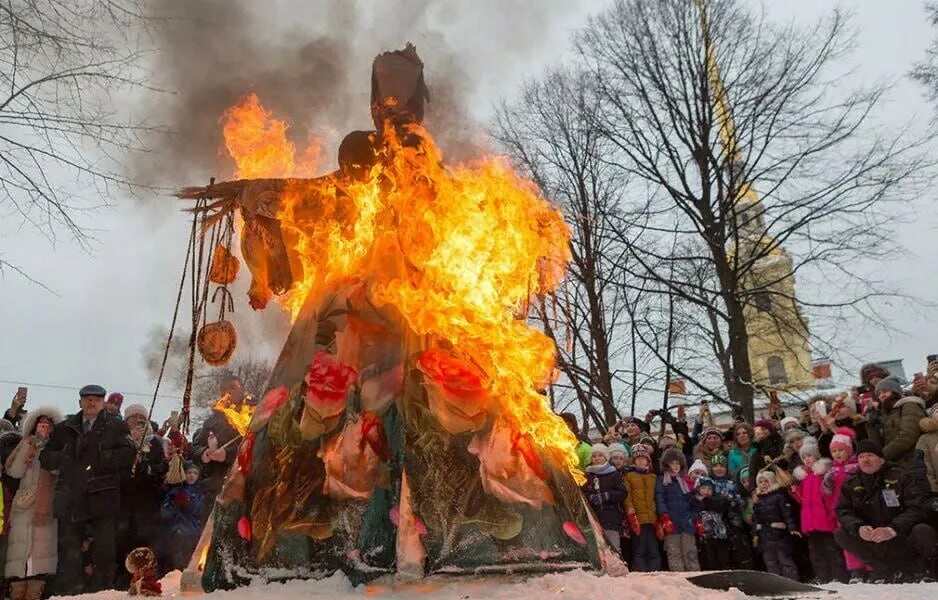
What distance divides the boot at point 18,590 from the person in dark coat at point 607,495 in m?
5.86

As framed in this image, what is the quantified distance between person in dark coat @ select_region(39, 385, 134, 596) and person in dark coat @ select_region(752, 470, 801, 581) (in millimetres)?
7049

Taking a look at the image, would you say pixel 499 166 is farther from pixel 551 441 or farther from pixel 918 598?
pixel 918 598

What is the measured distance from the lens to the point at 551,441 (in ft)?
15.7

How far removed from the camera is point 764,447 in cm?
959

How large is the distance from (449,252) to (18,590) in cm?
562


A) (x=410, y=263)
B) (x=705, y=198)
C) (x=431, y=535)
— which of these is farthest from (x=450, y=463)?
(x=705, y=198)

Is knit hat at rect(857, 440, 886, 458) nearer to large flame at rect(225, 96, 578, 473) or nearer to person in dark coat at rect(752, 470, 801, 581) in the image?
person in dark coat at rect(752, 470, 801, 581)

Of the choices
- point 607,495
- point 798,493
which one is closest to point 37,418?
point 607,495

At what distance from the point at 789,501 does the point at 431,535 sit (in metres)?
6.32

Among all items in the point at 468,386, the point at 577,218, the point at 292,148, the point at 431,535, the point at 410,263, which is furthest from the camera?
the point at 577,218

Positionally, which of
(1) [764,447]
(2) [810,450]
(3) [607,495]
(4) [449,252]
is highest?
(4) [449,252]

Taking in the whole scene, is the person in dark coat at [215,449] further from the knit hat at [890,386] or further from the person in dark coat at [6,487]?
the knit hat at [890,386]

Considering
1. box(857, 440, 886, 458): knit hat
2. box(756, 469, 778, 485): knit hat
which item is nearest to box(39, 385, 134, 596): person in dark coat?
box(756, 469, 778, 485): knit hat

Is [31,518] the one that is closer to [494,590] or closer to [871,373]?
[494,590]
